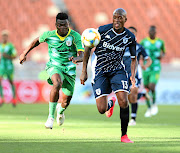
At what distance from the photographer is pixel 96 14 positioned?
26219 millimetres

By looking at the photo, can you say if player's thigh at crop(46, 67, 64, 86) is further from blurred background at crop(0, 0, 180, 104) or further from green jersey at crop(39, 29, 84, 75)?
blurred background at crop(0, 0, 180, 104)

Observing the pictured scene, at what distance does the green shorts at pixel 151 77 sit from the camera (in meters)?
14.1

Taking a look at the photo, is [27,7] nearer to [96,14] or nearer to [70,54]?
[96,14]

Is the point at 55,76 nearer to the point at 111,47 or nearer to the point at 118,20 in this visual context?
the point at 111,47

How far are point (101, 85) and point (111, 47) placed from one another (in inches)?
23.4

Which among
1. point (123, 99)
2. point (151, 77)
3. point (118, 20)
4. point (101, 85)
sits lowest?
point (151, 77)

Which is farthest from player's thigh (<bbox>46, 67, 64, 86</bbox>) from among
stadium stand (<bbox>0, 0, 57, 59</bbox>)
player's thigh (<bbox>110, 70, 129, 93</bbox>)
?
stadium stand (<bbox>0, 0, 57, 59</bbox>)

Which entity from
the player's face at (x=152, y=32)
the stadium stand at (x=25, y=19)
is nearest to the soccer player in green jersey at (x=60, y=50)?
the player's face at (x=152, y=32)

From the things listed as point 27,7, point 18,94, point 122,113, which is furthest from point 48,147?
point 27,7

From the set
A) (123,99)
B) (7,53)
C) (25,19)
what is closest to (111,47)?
(123,99)

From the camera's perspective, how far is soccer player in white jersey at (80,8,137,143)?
6.41 m

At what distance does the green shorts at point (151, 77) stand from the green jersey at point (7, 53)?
462cm

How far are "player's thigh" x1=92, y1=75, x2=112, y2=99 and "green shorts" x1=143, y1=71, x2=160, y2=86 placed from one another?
7366 mm

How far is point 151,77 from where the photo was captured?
14.2 meters
